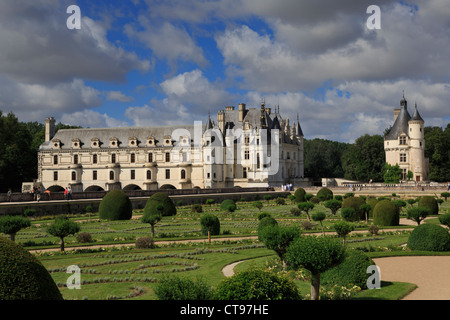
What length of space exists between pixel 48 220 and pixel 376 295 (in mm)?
24491

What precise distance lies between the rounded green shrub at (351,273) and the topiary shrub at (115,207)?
790 inches

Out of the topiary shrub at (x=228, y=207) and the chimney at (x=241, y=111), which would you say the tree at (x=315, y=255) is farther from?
the chimney at (x=241, y=111)

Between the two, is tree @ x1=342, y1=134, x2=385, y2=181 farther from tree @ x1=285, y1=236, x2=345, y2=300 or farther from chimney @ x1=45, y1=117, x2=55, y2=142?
tree @ x1=285, y1=236, x2=345, y2=300

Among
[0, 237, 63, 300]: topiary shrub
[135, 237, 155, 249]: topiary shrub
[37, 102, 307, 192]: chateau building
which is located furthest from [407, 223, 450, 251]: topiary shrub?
[37, 102, 307, 192]: chateau building

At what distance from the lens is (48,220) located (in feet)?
99.8

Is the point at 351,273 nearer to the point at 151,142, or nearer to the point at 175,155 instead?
the point at 175,155

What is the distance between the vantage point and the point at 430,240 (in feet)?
55.6

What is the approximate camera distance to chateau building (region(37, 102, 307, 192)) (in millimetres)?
61625

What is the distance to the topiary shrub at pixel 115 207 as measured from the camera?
29.9m

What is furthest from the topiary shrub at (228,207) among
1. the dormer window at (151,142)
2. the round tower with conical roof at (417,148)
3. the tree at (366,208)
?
the round tower with conical roof at (417,148)

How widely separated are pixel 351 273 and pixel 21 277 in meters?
7.95

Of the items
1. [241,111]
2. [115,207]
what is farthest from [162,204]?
[241,111]
